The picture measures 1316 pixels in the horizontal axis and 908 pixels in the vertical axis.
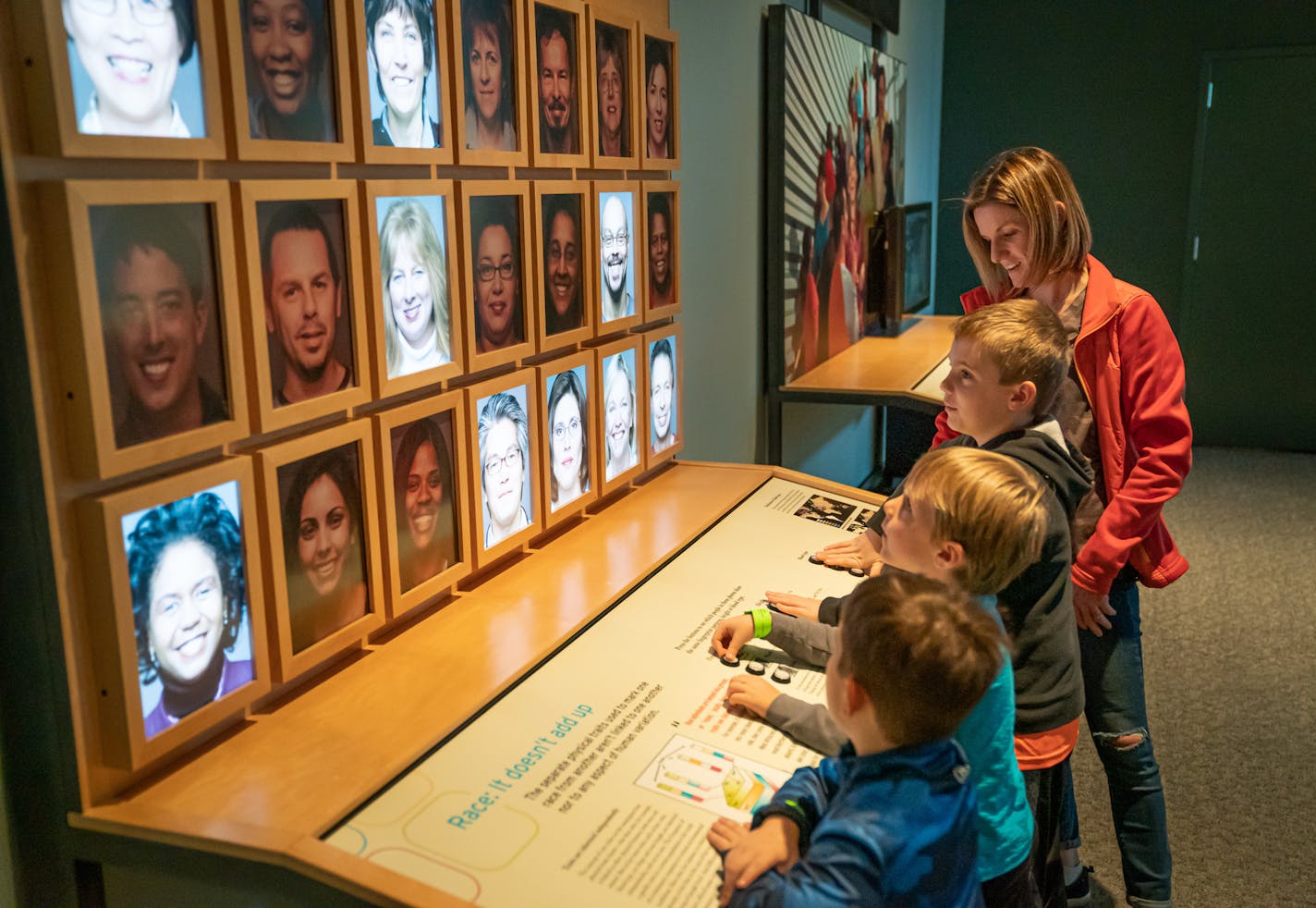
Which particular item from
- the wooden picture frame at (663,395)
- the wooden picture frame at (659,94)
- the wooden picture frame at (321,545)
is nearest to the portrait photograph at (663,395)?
the wooden picture frame at (663,395)

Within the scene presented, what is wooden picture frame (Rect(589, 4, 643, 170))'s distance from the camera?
2.25m

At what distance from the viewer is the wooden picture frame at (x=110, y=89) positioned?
1.15 metres

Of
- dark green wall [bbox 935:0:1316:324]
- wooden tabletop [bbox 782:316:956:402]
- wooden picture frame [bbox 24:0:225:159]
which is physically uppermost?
dark green wall [bbox 935:0:1316:324]

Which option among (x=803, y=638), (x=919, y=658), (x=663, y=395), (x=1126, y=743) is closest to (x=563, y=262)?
(x=663, y=395)

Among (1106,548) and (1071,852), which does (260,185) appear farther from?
(1071,852)

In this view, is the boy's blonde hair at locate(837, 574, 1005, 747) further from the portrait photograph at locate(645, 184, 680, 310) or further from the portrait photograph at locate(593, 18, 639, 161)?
the portrait photograph at locate(645, 184, 680, 310)

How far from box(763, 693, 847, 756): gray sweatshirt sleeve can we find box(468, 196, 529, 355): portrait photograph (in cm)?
80

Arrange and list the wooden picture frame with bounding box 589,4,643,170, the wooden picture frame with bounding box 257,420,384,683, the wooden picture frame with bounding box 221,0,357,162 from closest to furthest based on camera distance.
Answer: the wooden picture frame with bounding box 221,0,357,162, the wooden picture frame with bounding box 257,420,384,683, the wooden picture frame with bounding box 589,4,643,170

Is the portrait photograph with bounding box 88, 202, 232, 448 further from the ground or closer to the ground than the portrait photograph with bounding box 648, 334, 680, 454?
further from the ground

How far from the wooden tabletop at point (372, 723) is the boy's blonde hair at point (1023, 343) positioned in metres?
0.73

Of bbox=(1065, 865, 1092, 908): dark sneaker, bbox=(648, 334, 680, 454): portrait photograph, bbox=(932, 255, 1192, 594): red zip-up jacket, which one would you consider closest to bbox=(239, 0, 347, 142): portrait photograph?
bbox=(648, 334, 680, 454): portrait photograph

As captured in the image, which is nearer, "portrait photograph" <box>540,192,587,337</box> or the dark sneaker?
"portrait photograph" <box>540,192,587,337</box>

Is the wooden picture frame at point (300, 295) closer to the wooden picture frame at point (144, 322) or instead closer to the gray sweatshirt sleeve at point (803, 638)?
the wooden picture frame at point (144, 322)

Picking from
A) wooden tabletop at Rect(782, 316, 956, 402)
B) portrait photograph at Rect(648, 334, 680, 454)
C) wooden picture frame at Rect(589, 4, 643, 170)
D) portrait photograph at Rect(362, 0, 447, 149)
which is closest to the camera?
portrait photograph at Rect(362, 0, 447, 149)
